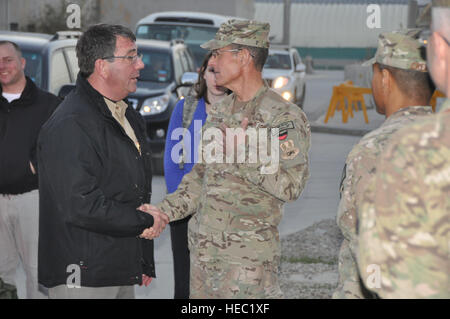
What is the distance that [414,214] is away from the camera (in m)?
1.74

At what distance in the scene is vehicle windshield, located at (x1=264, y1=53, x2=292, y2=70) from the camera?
21547 mm

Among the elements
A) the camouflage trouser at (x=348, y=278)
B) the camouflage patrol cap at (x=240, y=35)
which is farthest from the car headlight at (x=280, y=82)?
the camouflage trouser at (x=348, y=278)

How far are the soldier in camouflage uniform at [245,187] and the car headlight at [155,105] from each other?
303 inches

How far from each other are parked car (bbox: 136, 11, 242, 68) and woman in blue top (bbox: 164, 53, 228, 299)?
38.7ft

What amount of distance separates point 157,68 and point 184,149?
773 centimetres

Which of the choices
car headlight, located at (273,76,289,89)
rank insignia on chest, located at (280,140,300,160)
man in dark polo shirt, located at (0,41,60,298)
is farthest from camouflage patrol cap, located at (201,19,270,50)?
car headlight, located at (273,76,289,89)

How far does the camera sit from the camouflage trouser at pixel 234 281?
3.75m

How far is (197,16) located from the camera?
17.3 meters

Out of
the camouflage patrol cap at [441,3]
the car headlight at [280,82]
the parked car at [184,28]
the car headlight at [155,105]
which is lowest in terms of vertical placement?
the car headlight at [280,82]

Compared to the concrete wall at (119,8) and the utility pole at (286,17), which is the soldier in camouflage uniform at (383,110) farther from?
the utility pole at (286,17)

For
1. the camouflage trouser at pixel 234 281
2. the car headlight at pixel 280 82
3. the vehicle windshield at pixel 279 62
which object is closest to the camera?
the camouflage trouser at pixel 234 281

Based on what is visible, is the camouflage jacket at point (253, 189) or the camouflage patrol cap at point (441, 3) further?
the camouflage jacket at point (253, 189)

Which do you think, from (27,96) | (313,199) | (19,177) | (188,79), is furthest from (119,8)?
(19,177)
